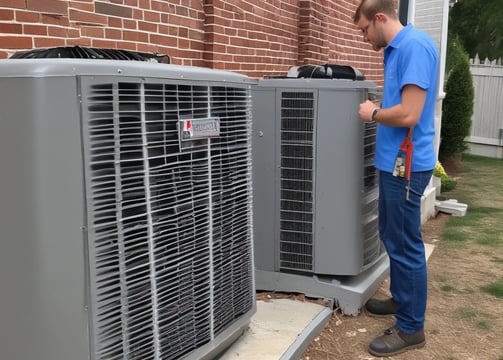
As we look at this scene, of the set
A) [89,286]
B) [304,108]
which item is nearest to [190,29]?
[304,108]

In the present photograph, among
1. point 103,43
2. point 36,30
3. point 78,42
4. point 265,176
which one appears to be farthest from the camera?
point 265,176

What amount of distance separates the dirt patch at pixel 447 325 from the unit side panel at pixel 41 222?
70.7 inches

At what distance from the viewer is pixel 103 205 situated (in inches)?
69.0

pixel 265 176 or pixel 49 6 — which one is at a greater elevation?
pixel 49 6

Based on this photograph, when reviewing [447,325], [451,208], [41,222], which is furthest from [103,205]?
[451,208]

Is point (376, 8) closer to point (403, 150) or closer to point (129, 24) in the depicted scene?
point (403, 150)

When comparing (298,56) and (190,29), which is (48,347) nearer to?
(190,29)

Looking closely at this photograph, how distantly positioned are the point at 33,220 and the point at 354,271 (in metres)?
2.46

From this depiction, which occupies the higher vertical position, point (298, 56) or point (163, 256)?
point (298, 56)

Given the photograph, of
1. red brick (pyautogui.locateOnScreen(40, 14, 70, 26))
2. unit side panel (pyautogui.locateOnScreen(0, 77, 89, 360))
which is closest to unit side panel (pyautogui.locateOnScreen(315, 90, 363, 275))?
red brick (pyautogui.locateOnScreen(40, 14, 70, 26))

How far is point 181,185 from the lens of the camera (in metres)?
2.05

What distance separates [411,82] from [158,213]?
1.71m

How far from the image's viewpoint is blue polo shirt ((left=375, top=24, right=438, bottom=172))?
116 inches

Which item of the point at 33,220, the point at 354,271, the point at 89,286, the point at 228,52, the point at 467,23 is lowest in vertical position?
the point at 354,271
